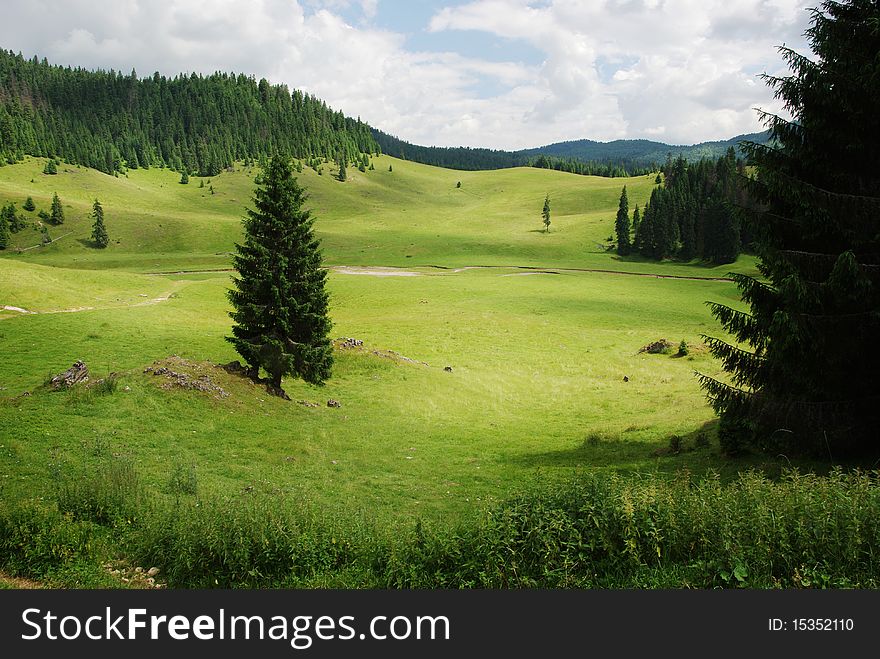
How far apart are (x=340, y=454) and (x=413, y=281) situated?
200 ft

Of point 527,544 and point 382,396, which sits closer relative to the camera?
point 527,544

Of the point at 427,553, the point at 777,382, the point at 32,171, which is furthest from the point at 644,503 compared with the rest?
the point at 32,171

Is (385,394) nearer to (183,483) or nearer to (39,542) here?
(183,483)

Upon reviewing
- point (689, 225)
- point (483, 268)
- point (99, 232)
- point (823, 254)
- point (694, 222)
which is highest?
point (694, 222)

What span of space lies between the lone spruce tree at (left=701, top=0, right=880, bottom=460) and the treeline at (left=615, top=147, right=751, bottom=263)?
372ft

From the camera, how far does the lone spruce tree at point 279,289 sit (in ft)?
87.3

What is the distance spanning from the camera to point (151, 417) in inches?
787

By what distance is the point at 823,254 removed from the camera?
1284 centimetres

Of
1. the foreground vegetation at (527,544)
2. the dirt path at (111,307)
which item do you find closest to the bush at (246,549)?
the foreground vegetation at (527,544)

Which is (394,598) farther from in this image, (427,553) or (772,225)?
(772,225)

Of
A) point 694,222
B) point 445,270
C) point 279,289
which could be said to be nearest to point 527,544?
point 279,289

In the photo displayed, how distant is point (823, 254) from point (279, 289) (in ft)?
71.8

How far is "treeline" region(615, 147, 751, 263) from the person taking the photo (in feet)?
385

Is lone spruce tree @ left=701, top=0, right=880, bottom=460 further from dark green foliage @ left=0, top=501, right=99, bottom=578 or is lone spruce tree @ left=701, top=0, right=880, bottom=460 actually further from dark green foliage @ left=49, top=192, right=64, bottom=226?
dark green foliage @ left=49, top=192, right=64, bottom=226
